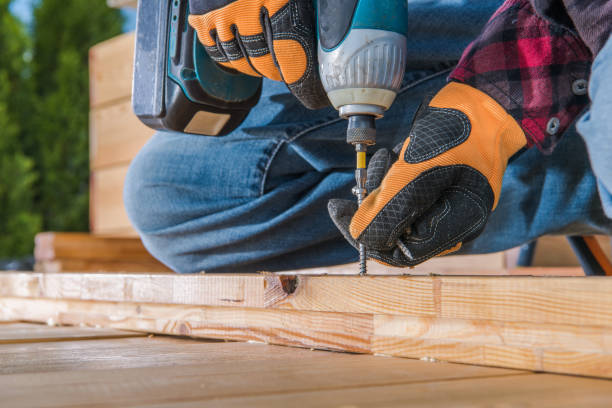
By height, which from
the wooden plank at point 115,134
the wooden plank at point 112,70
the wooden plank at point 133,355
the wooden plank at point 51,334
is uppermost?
the wooden plank at point 112,70

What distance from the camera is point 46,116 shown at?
415cm

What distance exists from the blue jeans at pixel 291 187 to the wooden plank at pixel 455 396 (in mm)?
700

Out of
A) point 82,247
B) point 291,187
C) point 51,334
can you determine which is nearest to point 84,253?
point 82,247

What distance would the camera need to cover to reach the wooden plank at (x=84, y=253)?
2062 mm

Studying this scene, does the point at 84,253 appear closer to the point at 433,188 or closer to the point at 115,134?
the point at 115,134

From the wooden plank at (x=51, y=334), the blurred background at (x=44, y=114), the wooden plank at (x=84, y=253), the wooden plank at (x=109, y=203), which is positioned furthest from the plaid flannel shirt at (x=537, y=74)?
the blurred background at (x=44, y=114)

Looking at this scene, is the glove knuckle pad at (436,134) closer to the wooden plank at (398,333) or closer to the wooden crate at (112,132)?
the wooden plank at (398,333)

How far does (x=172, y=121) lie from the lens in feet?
3.73

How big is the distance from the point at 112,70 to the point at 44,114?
2.00m

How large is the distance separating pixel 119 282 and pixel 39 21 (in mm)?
3914

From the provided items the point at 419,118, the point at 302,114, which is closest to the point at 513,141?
the point at 419,118

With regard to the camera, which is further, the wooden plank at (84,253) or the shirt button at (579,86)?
the wooden plank at (84,253)

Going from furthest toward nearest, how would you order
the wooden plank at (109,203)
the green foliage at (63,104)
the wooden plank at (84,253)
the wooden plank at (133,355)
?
1. the green foliage at (63,104)
2. the wooden plank at (109,203)
3. the wooden plank at (84,253)
4. the wooden plank at (133,355)

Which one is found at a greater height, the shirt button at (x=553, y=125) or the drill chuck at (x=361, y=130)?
the shirt button at (x=553, y=125)
